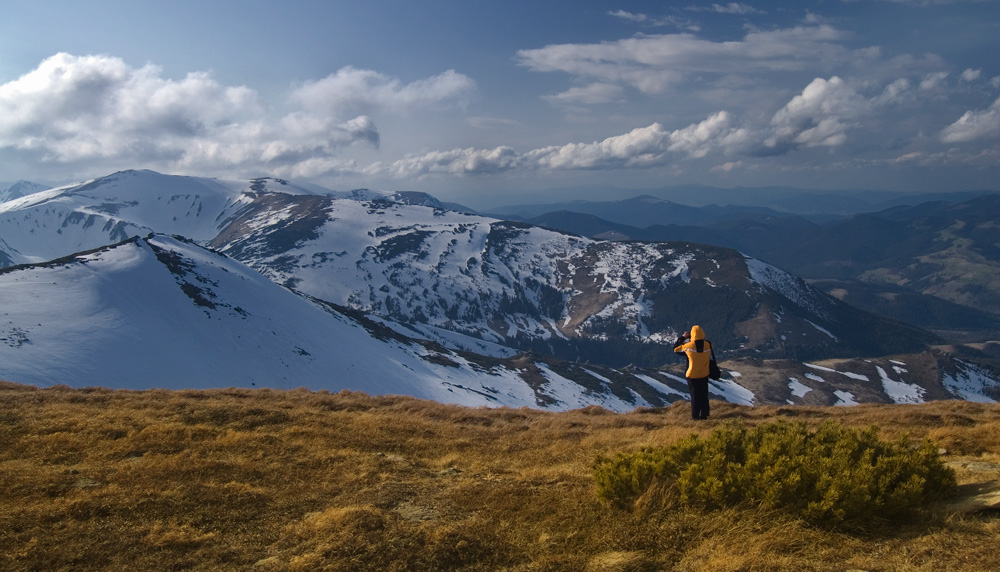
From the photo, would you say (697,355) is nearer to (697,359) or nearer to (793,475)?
(697,359)

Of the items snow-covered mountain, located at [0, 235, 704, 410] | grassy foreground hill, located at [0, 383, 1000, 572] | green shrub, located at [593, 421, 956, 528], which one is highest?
green shrub, located at [593, 421, 956, 528]

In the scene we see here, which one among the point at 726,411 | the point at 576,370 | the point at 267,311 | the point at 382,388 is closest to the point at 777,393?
the point at 576,370

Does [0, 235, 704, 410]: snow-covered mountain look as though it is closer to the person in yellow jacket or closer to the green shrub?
the person in yellow jacket

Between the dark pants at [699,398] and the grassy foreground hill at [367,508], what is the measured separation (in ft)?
6.82

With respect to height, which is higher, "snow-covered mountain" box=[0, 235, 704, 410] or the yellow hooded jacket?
the yellow hooded jacket

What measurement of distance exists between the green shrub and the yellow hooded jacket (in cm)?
782

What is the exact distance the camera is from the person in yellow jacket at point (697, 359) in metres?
19.2

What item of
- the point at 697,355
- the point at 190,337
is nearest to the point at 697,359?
the point at 697,355

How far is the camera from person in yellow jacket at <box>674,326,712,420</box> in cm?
1917

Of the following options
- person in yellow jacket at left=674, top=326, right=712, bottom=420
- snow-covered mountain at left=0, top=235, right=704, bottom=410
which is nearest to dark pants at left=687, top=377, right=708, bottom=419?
person in yellow jacket at left=674, top=326, right=712, bottom=420

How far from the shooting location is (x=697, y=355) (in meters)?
19.1

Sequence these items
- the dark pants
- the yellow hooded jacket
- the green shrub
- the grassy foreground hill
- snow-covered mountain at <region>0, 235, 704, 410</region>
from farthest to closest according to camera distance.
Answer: snow-covered mountain at <region>0, 235, 704, 410</region>, the dark pants, the yellow hooded jacket, the green shrub, the grassy foreground hill

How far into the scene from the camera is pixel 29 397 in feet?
64.7

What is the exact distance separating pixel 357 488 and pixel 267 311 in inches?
3644
